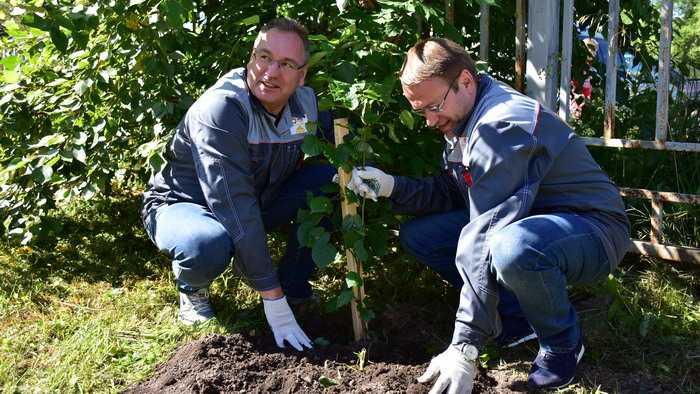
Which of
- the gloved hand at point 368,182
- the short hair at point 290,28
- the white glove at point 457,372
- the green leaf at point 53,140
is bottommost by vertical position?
the white glove at point 457,372

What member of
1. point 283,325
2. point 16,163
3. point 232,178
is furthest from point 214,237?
point 16,163

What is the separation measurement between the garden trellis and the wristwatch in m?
1.27

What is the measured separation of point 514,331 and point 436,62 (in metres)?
1.06

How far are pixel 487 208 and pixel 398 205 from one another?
1.89 ft

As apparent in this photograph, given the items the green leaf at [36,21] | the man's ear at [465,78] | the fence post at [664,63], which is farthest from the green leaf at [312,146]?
the fence post at [664,63]

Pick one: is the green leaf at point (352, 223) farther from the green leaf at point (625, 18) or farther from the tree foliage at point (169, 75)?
the green leaf at point (625, 18)

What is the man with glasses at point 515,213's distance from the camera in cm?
221

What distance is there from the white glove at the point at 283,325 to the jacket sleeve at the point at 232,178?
72 millimetres

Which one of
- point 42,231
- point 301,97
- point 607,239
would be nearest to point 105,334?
point 42,231

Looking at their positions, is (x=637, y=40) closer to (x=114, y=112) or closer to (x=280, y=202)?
(x=280, y=202)

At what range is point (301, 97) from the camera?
284 centimetres

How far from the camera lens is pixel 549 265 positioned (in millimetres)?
2252

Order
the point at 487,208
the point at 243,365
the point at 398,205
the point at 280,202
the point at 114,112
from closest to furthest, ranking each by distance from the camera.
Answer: the point at 487,208 < the point at 243,365 < the point at 398,205 < the point at 280,202 < the point at 114,112

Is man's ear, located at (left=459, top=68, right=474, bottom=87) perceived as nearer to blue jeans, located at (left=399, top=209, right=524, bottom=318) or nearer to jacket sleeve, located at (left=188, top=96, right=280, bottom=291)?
blue jeans, located at (left=399, top=209, right=524, bottom=318)
